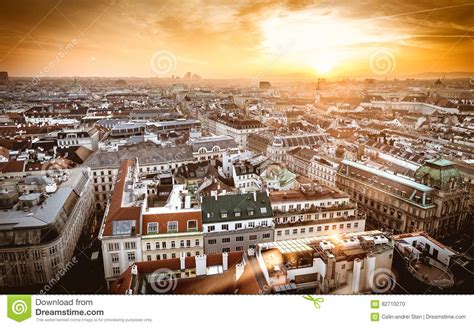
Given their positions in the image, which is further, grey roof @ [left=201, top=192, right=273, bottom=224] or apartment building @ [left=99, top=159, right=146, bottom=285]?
grey roof @ [left=201, top=192, right=273, bottom=224]

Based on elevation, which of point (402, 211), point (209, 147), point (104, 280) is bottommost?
point (104, 280)

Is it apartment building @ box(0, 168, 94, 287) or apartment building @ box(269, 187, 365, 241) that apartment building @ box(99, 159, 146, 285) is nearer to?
apartment building @ box(0, 168, 94, 287)

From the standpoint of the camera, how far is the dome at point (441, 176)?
10.1m

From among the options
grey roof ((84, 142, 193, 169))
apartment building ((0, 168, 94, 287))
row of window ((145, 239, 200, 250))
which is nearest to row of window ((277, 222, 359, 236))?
row of window ((145, 239, 200, 250))

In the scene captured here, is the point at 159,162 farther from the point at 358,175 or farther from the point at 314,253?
the point at 314,253

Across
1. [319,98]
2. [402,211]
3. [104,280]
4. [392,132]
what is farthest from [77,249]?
[319,98]

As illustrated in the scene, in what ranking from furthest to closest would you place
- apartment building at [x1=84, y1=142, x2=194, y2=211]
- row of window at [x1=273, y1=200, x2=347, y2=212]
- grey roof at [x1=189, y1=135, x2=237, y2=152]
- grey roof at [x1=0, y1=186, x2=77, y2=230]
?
grey roof at [x1=189, y1=135, x2=237, y2=152]
apartment building at [x1=84, y1=142, x2=194, y2=211]
row of window at [x1=273, y1=200, x2=347, y2=212]
grey roof at [x1=0, y1=186, x2=77, y2=230]

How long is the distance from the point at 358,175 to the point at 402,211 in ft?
7.06

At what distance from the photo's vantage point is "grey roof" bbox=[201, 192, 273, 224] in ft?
26.4

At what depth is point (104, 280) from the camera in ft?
25.7

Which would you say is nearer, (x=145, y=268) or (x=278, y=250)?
(x=278, y=250)
